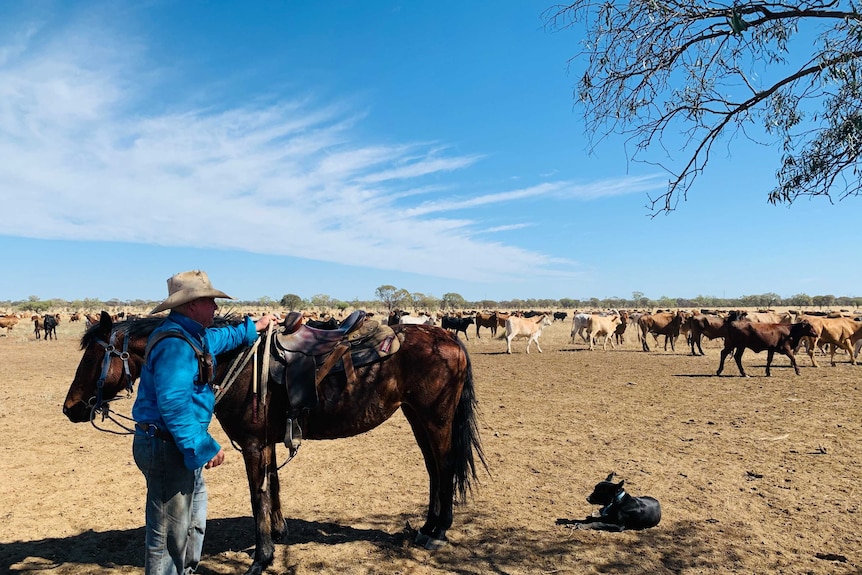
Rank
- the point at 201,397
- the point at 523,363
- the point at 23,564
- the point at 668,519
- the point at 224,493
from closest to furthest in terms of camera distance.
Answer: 1. the point at 201,397
2. the point at 23,564
3. the point at 668,519
4. the point at 224,493
5. the point at 523,363

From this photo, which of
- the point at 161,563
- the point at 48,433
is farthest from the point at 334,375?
the point at 48,433

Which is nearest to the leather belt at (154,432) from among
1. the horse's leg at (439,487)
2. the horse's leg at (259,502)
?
the horse's leg at (259,502)

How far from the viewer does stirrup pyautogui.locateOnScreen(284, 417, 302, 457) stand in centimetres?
411

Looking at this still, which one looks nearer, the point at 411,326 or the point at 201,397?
the point at 201,397

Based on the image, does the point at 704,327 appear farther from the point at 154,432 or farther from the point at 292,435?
the point at 154,432

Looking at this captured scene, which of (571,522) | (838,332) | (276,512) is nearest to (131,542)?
(276,512)

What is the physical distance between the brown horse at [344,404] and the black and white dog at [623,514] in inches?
54.9

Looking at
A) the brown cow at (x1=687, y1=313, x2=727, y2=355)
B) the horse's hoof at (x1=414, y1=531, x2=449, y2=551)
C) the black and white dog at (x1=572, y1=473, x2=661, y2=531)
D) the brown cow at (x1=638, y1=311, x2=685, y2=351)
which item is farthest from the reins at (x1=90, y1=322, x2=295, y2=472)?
the brown cow at (x1=638, y1=311, x2=685, y2=351)

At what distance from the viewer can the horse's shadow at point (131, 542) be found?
429 cm

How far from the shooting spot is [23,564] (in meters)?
4.24

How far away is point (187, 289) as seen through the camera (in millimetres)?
3020

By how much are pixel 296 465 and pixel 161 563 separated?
14.0 feet

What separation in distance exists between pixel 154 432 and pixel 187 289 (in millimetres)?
855

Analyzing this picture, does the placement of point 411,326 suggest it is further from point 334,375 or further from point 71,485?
point 71,485
